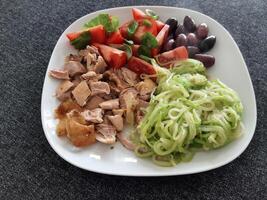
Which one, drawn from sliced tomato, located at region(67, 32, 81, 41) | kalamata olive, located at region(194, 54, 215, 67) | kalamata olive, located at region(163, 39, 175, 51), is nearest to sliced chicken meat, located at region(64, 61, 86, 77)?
sliced tomato, located at region(67, 32, 81, 41)

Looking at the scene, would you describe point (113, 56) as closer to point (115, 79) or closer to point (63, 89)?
point (115, 79)

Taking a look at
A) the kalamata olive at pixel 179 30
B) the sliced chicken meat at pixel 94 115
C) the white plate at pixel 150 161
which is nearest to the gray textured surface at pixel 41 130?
the white plate at pixel 150 161

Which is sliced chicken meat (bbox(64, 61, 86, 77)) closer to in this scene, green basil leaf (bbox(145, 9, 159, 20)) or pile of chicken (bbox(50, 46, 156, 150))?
pile of chicken (bbox(50, 46, 156, 150))

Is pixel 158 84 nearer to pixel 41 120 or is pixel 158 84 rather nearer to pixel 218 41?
pixel 218 41

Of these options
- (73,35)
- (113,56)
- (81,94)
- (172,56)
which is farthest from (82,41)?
(172,56)

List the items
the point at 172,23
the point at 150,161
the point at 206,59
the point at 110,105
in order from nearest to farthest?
the point at 150,161 → the point at 110,105 → the point at 206,59 → the point at 172,23

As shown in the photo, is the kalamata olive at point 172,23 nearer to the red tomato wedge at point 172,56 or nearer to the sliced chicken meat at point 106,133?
the red tomato wedge at point 172,56
